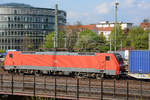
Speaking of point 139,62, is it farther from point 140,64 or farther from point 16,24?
point 16,24

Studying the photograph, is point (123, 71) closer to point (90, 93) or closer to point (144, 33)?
point (90, 93)

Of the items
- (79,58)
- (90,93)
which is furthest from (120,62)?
(90,93)

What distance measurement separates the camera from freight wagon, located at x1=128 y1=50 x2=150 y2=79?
26094mm

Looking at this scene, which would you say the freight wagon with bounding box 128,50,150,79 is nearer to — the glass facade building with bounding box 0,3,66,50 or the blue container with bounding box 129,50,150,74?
the blue container with bounding box 129,50,150,74

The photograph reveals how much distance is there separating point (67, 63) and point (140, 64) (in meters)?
8.28

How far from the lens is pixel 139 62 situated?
2639 cm

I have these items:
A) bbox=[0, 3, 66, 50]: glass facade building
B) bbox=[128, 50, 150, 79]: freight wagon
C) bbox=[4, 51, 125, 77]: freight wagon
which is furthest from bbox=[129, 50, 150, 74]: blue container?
bbox=[0, 3, 66, 50]: glass facade building

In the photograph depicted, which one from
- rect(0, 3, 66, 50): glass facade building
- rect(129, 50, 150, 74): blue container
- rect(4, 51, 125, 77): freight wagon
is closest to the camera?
rect(129, 50, 150, 74): blue container

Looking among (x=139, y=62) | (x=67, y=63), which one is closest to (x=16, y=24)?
(x=67, y=63)

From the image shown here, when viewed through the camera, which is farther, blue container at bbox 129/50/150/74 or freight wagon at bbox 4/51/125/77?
freight wagon at bbox 4/51/125/77

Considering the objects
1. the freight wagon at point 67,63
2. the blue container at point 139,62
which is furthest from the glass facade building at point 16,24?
the blue container at point 139,62

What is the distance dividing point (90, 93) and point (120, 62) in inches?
441

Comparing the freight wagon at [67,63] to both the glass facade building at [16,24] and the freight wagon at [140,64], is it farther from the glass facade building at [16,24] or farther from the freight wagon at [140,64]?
the glass facade building at [16,24]

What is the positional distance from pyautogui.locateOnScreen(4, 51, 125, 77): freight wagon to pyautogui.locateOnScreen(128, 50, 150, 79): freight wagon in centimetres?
164
